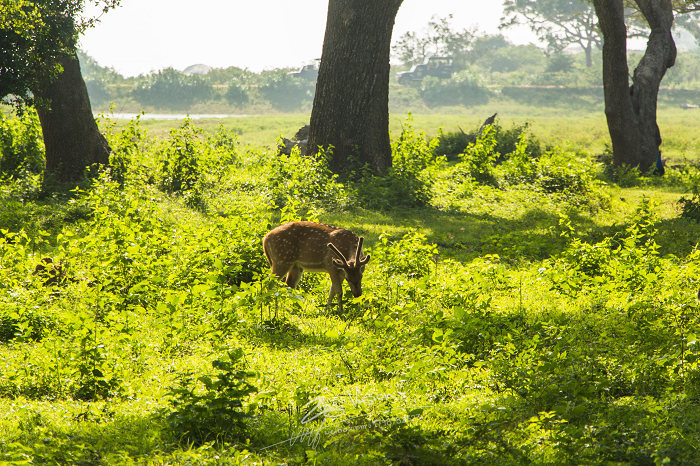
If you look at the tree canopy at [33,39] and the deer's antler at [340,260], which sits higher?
the tree canopy at [33,39]

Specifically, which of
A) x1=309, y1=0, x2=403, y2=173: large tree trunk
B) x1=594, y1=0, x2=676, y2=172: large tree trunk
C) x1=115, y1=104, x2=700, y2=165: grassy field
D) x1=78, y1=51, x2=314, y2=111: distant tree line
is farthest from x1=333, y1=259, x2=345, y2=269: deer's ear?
x1=78, y1=51, x2=314, y2=111: distant tree line

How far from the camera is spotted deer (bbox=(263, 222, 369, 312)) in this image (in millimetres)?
7605

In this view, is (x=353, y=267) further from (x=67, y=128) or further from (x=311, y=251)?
(x=67, y=128)

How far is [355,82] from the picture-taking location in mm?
14719

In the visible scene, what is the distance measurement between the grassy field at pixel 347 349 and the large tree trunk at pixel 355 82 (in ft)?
11.2

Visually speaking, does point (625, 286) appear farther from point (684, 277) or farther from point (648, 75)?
point (648, 75)

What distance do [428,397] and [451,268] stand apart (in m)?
4.02

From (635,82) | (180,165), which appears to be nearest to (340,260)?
(180,165)

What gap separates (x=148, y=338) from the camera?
631cm

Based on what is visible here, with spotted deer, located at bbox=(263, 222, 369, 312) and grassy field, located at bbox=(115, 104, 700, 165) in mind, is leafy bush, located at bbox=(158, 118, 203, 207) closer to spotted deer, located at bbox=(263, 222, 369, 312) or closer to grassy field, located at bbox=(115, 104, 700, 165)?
spotted deer, located at bbox=(263, 222, 369, 312)

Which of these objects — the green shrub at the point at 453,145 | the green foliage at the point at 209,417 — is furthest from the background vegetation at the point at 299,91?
the green foliage at the point at 209,417

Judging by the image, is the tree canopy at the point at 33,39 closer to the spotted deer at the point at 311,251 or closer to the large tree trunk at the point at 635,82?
the spotted deer at the point at 311,251

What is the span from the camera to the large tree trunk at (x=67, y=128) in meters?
14.3

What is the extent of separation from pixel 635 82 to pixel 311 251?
623 inches
